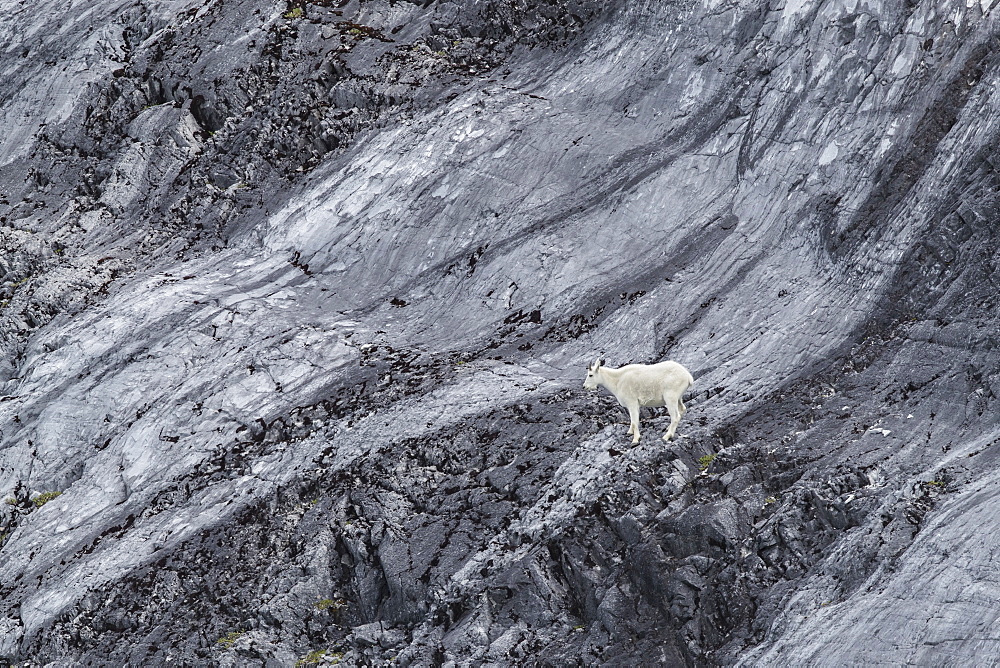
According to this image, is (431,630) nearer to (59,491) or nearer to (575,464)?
(575,464)

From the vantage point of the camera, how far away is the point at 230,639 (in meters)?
16.4

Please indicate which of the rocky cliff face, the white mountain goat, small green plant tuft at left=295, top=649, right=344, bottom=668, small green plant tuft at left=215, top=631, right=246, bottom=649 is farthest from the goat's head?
small green plant tuft at left=215, top=631, right=246, bottom=649

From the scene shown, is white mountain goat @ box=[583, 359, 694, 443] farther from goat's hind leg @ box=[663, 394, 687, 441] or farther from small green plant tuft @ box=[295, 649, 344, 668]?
small green plant tuft @ box=[295, 649, 344, 668]

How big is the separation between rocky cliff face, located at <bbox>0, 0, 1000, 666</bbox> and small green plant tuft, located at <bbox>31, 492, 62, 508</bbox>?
338mm

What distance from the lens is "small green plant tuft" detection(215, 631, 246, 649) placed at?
1625cm

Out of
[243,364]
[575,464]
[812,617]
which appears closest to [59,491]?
[243,364]

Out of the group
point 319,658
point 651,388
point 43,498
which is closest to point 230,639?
point 319,658

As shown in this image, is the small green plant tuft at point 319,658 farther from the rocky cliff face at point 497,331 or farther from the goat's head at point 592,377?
the goat's head at point 592,377

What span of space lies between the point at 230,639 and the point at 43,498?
6.43 metres

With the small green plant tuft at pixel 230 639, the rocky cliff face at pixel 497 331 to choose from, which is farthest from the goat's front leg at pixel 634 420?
the small green plant tuft at pixel 230 639

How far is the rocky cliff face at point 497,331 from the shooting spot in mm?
15102

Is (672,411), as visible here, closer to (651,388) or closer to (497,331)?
(651,388)

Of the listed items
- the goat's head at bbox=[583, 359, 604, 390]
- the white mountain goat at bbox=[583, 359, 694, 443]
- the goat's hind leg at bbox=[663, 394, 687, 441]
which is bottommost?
the goat's hind leg at bbox=[663, 394, 687, 441]

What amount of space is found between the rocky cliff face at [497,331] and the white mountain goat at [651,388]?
52 centimetres
